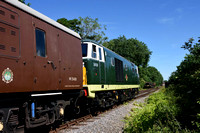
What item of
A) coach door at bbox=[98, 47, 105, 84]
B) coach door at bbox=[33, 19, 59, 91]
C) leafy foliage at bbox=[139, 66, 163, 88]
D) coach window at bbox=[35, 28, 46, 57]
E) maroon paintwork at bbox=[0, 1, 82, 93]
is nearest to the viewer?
maroon paintwork at bbox=[0, 1, 82, 93]

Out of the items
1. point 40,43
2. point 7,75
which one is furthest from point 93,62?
point 7,75

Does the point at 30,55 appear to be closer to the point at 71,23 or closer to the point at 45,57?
the point at 45,57

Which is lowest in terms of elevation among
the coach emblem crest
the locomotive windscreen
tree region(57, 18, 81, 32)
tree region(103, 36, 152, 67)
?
the coach emblem crest

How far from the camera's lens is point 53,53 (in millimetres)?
6039

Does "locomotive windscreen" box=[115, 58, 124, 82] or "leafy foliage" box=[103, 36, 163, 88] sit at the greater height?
"leafy foliage" box=[103, 36, 163, 88]

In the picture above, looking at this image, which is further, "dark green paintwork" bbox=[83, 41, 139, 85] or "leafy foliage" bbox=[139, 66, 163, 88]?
"leafy foliage" bbox=[139, 66, 163, 88]

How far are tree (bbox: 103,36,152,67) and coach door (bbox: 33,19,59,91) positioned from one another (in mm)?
39104

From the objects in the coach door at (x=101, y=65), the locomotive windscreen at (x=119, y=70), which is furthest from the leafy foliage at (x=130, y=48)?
the coach door at (x=101, y=65)

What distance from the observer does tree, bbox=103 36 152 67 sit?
45.8 metres

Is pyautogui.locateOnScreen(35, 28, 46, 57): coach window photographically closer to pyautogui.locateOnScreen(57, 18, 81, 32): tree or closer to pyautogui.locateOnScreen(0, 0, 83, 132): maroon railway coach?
pyautogui.locateOnScreen(0, 0, 83, 132): maroon railway coach

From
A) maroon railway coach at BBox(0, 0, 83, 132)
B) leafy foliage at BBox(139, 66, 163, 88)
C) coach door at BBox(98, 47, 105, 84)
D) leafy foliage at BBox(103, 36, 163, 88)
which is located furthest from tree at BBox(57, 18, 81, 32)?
maroon railway coach at BBox(0, 0, 83, 132)

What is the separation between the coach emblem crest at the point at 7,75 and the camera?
414 centimetres

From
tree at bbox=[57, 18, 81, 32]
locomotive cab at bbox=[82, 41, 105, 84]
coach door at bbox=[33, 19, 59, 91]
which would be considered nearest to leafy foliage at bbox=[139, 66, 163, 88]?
tree at bbox=[57, 18, 81, 32]

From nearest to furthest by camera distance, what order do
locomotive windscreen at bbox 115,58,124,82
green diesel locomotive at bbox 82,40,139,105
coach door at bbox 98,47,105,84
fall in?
green diesel locomotive at bbox 82,40,139,105 → coach door at bbox 98,47,105,84 → locomotive windscreen at bbox 115,58,124,82
